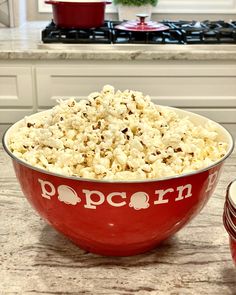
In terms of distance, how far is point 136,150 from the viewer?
639 mm

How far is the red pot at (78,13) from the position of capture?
6.20 feet

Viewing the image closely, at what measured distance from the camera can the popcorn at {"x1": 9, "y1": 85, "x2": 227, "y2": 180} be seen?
0.63m

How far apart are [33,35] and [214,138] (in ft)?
5.31

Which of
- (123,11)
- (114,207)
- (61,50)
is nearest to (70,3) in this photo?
(61,50)

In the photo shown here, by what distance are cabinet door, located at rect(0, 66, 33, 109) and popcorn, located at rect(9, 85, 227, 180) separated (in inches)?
44.8

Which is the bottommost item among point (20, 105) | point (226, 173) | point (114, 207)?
point (20, 105)

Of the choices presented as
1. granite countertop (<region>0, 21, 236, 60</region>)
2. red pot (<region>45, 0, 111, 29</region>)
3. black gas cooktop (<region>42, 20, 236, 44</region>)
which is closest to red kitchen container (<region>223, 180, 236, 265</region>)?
granite countertop (<region>0, 21, 236, 60</region>)

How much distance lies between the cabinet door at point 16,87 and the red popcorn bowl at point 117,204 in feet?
3.99

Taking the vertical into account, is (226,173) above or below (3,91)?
above

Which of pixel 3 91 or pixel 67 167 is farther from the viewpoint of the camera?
pixel 3 91

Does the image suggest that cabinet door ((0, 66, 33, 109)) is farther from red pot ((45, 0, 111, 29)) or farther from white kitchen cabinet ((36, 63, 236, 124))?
red pot ((45, 0, 111, 29))

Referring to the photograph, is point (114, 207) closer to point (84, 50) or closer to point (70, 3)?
point (84, 50)

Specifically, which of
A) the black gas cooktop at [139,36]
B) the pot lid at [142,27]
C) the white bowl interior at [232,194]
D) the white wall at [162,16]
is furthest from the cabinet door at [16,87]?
the white bowl interior at [232,194]

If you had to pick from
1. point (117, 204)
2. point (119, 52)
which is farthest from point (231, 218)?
point (119, 52)
